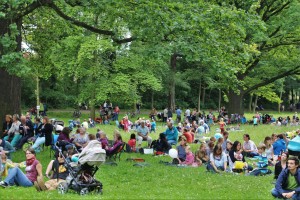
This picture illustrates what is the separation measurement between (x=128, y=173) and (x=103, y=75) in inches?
988

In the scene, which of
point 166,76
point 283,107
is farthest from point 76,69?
point 283,107

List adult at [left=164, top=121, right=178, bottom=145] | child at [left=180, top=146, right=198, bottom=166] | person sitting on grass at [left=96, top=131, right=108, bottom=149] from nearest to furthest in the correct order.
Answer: child at [left=180, top=146, right=198, bottom=166]
person sitting on grass at [left=96, top=131, right=108, bottom=149]
adult at [left=164, top=121, right=178, bottom=145]

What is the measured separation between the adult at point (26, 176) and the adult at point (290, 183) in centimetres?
532

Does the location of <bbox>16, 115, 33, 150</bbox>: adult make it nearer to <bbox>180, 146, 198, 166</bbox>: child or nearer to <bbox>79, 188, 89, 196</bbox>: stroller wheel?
<bbox>180, 146, 198, 166</bbox>: child

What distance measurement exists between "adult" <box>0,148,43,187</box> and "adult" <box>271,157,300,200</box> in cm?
532

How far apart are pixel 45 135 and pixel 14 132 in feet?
4.01

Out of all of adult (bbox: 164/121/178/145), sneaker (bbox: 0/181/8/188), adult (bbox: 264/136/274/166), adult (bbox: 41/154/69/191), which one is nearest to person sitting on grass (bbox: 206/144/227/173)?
adult (bbox: 264/136/274/166)

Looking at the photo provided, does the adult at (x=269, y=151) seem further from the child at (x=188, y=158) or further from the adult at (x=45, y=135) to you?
the adult at (x=45, y=135)

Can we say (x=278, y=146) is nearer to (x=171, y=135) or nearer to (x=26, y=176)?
(x=171, y=135)

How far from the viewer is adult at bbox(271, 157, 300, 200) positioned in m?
8.66

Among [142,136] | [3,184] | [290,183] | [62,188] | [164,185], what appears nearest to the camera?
[290,183]

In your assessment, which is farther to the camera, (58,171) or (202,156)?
(202,156)

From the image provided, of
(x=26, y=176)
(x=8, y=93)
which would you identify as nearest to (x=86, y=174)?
(x=26, y=176)

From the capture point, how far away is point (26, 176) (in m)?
10.6
